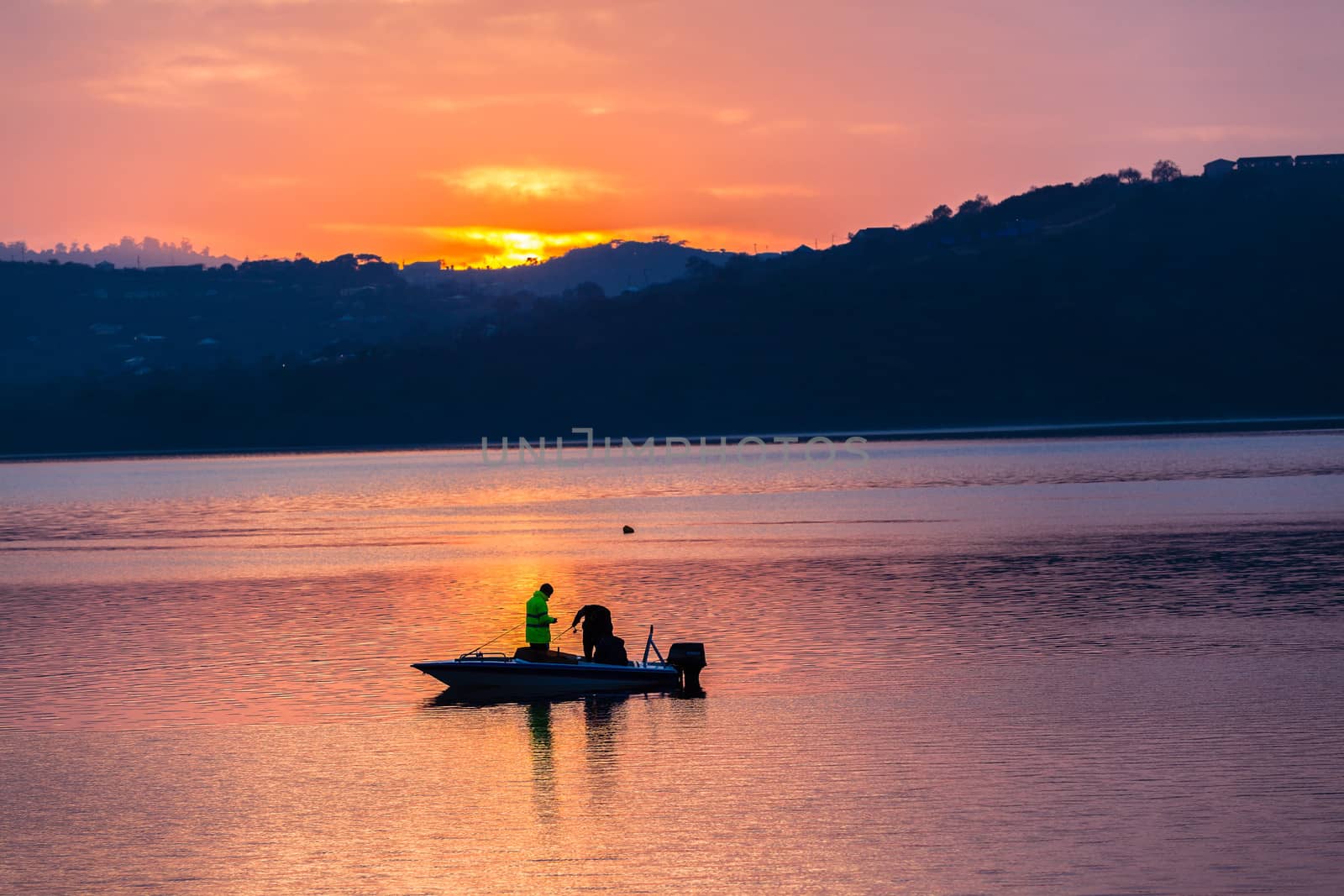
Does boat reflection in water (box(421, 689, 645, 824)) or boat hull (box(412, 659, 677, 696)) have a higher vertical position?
boat hull (box(412, 659, 677, 696))

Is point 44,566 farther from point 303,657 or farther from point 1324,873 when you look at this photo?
point 1324,873

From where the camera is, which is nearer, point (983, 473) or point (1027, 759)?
point (1027, 759)

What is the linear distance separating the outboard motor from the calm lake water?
55 centimetres

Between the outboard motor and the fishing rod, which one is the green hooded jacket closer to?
the outboard motor

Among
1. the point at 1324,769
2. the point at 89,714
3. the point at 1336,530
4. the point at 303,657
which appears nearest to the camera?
the point at 1324,769

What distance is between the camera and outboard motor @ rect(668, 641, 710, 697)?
35.6m

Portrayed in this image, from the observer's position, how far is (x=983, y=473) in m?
158

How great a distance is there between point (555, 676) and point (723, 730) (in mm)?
6150

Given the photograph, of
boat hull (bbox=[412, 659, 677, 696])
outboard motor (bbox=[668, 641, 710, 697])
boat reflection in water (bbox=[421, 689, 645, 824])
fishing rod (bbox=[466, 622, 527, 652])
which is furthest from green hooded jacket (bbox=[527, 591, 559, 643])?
fishing rod (bbox=[466, 622, 527, 652])

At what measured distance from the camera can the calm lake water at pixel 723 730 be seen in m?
21.7

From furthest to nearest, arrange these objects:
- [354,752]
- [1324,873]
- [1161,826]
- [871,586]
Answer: [871,586], [354,752], [1161,826], [1324,873]

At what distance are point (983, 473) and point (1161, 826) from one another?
138m

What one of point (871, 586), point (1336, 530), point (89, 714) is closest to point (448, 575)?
point (871, 586)

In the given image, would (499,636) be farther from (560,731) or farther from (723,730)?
(723,730)
